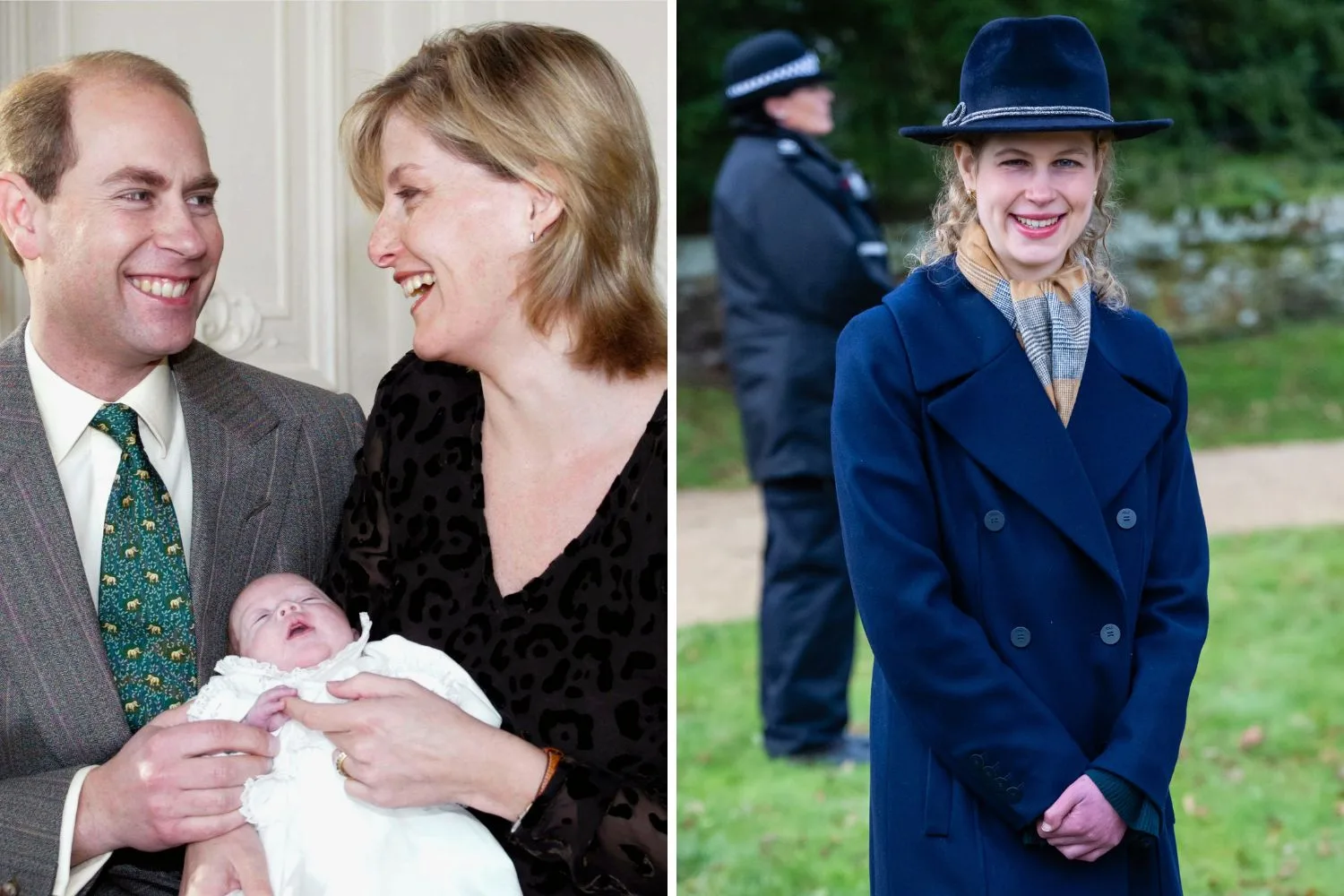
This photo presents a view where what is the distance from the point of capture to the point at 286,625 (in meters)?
2.64

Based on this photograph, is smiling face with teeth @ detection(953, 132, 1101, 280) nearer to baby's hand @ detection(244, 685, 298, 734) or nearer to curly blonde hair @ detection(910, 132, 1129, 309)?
curly blonde hair @ detection(910, 132, 1129, 309)

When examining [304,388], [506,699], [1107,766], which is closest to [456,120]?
[304,388]

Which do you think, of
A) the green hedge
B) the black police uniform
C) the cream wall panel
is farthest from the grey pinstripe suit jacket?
the green hedge

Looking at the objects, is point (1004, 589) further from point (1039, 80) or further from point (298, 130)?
point (298, 130)

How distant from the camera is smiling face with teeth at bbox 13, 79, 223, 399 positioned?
2.68m

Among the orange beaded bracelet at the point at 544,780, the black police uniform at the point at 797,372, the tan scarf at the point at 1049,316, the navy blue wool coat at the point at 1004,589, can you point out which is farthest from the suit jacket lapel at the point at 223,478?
the black police uniform at the point at 797,372

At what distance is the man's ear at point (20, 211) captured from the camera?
8.88 feet

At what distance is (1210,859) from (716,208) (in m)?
2.65

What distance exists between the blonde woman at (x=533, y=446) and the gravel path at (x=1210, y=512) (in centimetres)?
427

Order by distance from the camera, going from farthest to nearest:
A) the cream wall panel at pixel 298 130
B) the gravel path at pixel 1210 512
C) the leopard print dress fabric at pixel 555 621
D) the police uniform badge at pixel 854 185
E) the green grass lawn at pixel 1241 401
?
1. the green grass lawn at pixel 1241 401
2. the gravel path at pixel 1210 512
3. the police uniform badge at pixel 854 185
4. the cream wall panel at pixel 298 130
5. the leopard print dress fabric at pixel 555 621

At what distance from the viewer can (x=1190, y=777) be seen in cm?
547

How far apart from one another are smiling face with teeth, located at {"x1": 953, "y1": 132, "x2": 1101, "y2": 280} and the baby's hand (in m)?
1.29

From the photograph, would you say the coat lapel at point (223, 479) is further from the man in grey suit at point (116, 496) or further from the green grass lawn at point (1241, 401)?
the green grass lawn at point (1241, 401)

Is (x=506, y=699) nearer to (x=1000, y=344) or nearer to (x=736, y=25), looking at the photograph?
(x=1000, y=344)
